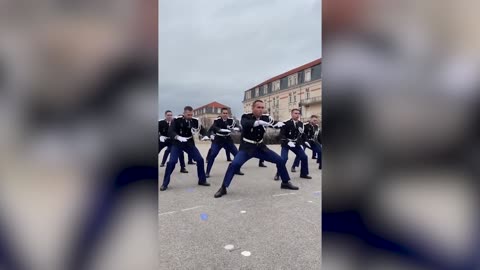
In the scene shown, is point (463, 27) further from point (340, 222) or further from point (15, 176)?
point (15, 176)

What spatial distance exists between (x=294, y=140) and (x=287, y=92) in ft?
127

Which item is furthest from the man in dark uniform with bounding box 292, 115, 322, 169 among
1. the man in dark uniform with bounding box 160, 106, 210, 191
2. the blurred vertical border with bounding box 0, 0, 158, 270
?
the blurred vertical border with bounding box 0, 0, 158, 270

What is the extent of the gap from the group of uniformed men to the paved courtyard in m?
0.39

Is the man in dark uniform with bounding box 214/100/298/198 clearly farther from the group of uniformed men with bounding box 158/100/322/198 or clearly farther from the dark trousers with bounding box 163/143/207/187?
the dark trousers with bounding box 163/143/207/187

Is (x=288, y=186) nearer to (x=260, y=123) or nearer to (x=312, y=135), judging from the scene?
(x=260, y=123)

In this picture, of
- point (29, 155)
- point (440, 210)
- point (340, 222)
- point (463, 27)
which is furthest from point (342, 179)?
point (29, 155)

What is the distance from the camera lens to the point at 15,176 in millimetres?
784

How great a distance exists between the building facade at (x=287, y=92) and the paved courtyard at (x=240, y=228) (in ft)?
102

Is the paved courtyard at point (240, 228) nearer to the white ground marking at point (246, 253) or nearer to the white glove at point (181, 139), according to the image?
the white ground marking at point (246, 253)

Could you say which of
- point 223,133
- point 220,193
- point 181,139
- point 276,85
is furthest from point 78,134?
point 276,85

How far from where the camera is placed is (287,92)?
144 ft

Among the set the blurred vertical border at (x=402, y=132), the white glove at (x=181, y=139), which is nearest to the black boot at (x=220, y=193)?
the white glove at (x=181, y=139)

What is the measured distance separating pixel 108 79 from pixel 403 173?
3.08ft

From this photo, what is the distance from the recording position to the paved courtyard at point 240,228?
221 centimetres
